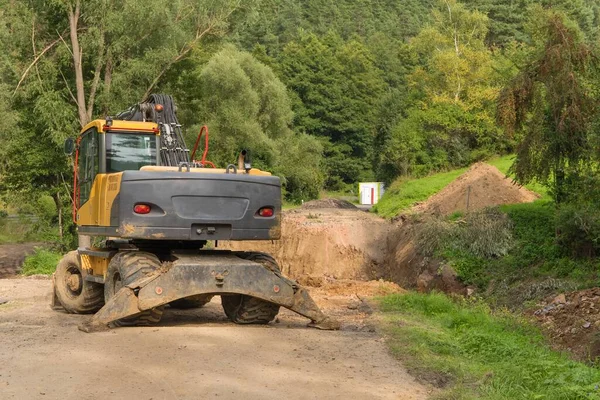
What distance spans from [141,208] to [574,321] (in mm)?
7990

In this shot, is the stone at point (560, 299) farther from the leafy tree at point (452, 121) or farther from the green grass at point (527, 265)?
the leafy tree at point (452, 121)

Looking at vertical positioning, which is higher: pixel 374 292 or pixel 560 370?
pixel 560 370

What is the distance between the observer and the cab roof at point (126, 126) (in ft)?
45.4

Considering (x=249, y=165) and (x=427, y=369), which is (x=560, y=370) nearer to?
(x=427, y=369)

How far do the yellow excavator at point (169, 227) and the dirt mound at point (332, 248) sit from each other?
605 inches

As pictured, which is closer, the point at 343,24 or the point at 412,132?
the point at 412,132

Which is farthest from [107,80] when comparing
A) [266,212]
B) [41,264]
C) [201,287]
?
[201,287]

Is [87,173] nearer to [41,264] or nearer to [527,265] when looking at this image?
[527,265]

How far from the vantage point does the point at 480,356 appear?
11.8 m

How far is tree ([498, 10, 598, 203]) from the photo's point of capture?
21.3m

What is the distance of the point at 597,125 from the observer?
60.8ft

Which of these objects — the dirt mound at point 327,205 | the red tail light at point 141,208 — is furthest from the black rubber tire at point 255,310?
the dirt mound at point 327,205

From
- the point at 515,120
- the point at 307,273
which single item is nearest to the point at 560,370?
the point at 515,120

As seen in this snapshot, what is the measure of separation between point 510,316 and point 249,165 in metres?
6.24
